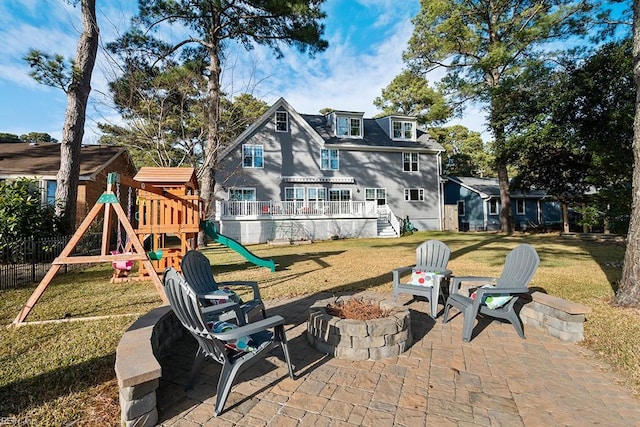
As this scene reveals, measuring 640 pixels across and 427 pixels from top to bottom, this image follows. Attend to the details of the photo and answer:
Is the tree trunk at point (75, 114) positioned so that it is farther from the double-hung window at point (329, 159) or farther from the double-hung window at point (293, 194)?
the double-hung window at point (329, 159)

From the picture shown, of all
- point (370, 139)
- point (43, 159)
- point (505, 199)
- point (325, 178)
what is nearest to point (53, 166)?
point (43, 159)

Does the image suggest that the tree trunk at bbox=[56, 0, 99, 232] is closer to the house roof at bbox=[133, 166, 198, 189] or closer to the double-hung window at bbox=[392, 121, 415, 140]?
the house roof at bbox=[133, 166, 198, 189]

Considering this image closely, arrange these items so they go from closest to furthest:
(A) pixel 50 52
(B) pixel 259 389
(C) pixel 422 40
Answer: (B) pixel 259 389
(A) pixel 50 52
(C) pixel 422 40

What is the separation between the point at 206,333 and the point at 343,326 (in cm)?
153

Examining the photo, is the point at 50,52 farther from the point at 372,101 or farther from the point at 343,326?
the point at 372,101

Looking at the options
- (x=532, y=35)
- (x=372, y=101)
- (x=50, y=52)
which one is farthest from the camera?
(x=372, y=101)

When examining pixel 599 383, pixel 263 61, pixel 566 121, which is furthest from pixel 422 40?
pixel 599 383

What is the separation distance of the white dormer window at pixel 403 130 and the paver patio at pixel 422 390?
74.3 feet

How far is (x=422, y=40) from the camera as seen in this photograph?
72.0ft

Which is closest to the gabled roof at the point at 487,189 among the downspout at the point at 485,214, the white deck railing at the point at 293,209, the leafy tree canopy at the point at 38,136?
the downspout at the point at 485,214

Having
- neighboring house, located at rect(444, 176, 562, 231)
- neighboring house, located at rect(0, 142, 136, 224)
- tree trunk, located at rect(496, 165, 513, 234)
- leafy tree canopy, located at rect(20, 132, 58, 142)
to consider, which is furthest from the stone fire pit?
leafy tree canopy, located at rect(20, 132, 58, 142)

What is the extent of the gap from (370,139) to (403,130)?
318 cm

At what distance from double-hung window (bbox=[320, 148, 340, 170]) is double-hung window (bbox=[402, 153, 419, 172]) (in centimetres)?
535

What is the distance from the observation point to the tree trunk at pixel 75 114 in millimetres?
9953
